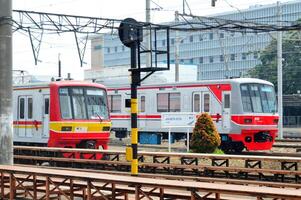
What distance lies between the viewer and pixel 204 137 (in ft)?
68.6

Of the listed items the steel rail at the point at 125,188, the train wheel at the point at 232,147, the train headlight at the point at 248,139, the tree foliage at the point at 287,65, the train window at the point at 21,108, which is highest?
the tree foliage at the point at 287,65

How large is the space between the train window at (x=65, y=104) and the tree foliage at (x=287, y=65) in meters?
56.4

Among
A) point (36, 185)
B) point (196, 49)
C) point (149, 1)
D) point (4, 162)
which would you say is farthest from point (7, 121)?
point (196, 49)

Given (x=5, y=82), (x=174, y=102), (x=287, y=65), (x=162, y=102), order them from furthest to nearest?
(x=287, y=65), (x=162, y=102), (x=174, y=102), (x=5, y=82)

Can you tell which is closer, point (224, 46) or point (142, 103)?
point (142, 103)

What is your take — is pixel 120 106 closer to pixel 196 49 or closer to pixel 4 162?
pixel 4 162

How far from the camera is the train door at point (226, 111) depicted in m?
23.9

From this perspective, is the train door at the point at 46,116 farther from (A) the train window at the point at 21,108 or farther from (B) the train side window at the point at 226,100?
(B) the train side window at the point at 226,100

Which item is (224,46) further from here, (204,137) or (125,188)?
(125,188)

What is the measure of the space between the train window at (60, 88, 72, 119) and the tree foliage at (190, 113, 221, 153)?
179 inches

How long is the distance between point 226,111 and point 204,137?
3.51m

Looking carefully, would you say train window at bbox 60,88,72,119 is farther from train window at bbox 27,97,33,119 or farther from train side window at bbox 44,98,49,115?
train window at bbox 27,97,33,119

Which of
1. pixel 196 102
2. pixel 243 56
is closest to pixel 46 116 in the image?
pixel 196 102

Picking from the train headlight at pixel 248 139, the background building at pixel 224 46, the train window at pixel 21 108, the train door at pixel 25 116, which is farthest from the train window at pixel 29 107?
the background building at pixel 224 46
